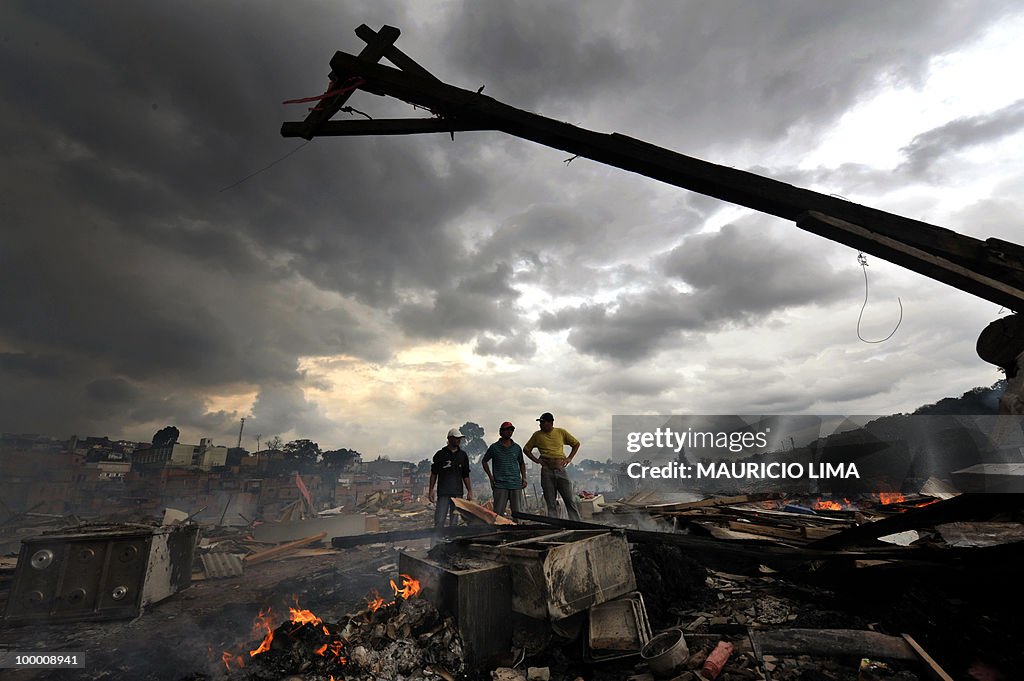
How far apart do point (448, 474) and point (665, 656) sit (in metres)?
4.99

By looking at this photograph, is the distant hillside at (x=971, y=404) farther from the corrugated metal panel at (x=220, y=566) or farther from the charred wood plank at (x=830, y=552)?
the corrugated metal panel at (x=220, y=566)

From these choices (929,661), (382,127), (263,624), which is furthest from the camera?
(263,624)

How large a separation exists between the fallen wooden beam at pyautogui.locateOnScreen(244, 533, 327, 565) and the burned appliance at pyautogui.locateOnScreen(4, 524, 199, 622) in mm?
3974

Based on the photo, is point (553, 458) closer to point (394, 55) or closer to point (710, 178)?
point (710, 178)

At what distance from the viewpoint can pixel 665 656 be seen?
3277mm

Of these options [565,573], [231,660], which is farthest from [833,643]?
[231,660]

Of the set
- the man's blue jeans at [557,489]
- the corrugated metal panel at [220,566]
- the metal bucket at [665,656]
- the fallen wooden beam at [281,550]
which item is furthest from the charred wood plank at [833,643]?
the fallen wooden beam at [281,550]

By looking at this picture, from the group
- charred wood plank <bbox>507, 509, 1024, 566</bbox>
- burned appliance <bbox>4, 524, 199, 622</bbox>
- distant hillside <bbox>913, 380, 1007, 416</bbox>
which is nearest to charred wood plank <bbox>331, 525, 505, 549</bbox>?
charred wood plank <bbox>507, 509, 1024, 566</bbox>

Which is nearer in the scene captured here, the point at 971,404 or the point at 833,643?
the point at 833,643

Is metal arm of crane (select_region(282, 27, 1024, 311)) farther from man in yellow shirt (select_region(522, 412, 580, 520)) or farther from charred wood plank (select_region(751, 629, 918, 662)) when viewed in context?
man in yellow shirt (select_region(522, 412, 580, 520))

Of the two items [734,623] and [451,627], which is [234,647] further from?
[734,623]

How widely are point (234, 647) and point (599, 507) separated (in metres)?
9.48

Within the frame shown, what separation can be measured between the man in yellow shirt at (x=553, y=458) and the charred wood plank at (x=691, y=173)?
4.98 metres

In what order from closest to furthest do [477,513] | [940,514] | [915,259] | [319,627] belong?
[915,259]
[940,514]
[319,627]
[477,513]
